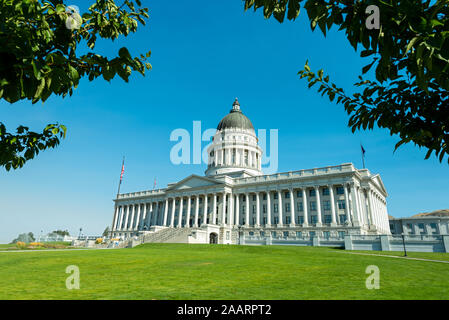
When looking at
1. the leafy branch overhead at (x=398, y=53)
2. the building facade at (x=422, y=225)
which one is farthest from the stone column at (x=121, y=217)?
the leafy branch overhead at (x=398, y=53)

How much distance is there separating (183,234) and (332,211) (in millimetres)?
33022

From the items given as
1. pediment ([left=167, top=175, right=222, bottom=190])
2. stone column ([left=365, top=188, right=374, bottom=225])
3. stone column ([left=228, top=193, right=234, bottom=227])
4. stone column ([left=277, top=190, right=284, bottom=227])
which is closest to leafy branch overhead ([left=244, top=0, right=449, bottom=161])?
stone column ([left=277, top=190, right=284, bottom=227])

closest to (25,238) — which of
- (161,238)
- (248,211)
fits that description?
(161,238)

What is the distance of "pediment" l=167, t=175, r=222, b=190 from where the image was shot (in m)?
76.0

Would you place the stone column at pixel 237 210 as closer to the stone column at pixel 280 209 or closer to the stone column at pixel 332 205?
the stone column at pixel 280 209

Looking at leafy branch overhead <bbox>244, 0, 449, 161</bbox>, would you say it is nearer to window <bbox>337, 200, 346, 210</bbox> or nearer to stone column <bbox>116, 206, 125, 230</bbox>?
window <bbox>337, 200, 346, 210</bbox>

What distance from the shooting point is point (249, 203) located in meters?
71.9

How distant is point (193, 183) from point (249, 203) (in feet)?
60.6

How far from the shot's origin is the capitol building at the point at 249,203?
58250 mm

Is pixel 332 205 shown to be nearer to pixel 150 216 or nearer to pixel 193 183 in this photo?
pixel 193 183

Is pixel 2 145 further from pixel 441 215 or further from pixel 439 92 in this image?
pixel 441 215

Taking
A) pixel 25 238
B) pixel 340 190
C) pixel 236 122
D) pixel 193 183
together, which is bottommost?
pixel 25 238

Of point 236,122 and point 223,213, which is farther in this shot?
Answer: point 236,122
